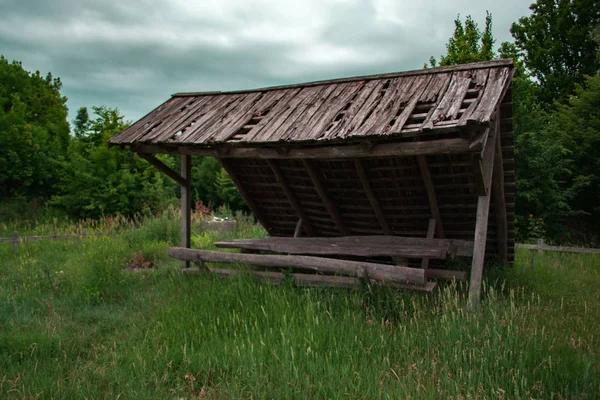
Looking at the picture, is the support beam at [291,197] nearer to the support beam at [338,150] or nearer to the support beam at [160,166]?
the support beam at [338,150]

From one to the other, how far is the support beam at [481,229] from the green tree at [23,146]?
56.3 feet

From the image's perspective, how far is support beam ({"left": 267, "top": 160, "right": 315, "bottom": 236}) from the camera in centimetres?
820

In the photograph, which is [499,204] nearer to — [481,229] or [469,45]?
[481,229]

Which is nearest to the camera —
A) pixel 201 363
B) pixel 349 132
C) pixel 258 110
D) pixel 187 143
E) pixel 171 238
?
pixel 201 363

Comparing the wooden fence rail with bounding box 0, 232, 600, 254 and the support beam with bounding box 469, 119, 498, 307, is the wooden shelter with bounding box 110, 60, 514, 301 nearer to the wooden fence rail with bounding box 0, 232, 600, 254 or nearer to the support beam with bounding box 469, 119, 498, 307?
the support beam with bounding box 469, 119, 498, 307

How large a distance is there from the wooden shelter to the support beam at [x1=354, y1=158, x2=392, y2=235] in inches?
0.8

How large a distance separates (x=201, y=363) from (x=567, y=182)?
47.1ft

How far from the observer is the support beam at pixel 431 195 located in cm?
654

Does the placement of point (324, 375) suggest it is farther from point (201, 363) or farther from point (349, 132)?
point (349, 132)

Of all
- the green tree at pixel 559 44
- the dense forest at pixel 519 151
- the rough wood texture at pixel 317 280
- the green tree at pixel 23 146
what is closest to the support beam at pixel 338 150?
the rough wood texture at pixel 317 280

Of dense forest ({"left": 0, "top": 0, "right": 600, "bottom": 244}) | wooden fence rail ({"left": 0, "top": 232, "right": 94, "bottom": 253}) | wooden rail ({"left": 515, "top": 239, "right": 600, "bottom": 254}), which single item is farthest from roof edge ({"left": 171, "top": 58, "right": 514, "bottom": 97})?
dense forest ({"left": 0, "top": 0, "right": 600, "bottom": 244})

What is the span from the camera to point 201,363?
14.8 feet

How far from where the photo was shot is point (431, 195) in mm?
6984

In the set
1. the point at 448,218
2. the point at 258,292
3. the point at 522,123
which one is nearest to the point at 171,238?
the point at 258,292
